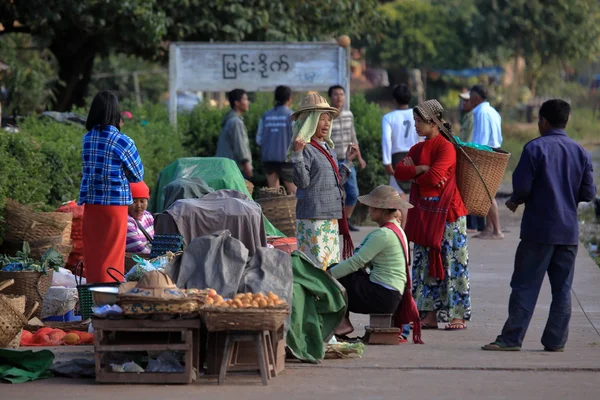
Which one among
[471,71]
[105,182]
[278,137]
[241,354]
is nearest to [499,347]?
[241,354]

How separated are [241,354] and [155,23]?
41.0 ft

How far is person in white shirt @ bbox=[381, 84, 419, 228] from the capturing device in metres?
14.0

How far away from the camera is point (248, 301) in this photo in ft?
23.7

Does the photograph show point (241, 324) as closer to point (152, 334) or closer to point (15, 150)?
point (152, 334)

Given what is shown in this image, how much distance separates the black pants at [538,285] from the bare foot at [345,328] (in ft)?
3.67

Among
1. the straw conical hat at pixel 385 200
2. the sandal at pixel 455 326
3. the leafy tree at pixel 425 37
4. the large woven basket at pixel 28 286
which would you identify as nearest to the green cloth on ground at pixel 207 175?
the large woven basket at pixel 28 286

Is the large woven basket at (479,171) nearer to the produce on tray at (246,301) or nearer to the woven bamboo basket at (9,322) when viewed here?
the produce on tray at (246,301)

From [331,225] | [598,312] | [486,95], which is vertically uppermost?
[486,95]

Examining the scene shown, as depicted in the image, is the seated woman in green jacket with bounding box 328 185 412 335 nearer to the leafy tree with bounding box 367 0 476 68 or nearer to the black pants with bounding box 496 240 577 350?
the black pants with bounding box 496 240 577 350

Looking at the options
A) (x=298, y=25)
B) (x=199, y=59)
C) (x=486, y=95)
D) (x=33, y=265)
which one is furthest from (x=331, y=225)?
(x=298, y=25)

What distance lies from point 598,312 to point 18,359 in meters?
5.51

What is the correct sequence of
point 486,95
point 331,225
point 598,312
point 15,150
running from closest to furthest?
point 331,225 → point 598,312 → point 15,150 → point 486,95

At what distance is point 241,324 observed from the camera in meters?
6.99

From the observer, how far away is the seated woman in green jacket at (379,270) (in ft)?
27.5
